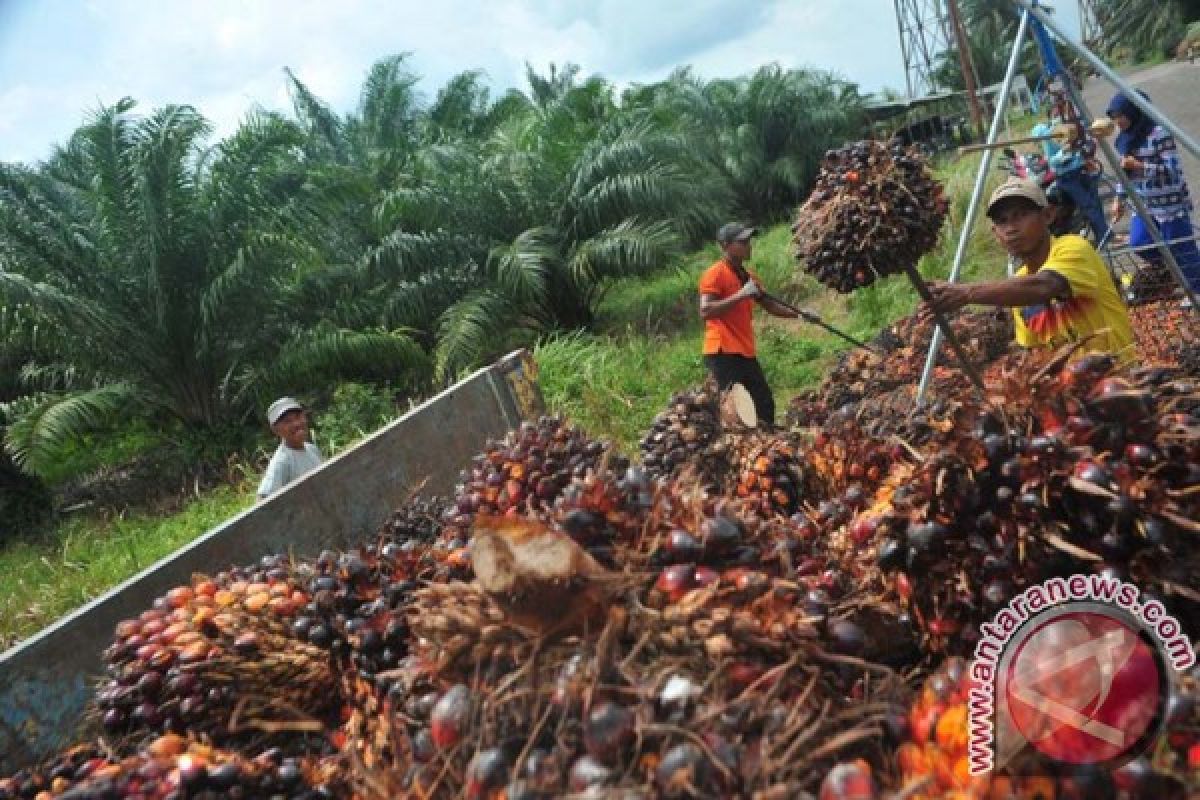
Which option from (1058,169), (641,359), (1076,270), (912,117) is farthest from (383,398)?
(912,117)

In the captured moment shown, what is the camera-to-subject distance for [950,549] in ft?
4.57

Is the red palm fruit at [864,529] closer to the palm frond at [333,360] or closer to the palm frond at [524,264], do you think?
the palm frond at [333,360]

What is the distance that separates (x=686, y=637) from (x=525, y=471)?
94 centimetres

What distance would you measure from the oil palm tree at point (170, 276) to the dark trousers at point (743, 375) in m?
6.01

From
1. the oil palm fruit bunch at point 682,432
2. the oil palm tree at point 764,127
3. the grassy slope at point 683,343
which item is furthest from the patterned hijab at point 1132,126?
the oil palm tree at point 764,127

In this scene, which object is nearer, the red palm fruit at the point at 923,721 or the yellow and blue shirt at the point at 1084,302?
the red palm fruit at the point at 923,721

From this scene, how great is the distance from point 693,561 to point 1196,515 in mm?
761

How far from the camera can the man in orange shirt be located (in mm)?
5543

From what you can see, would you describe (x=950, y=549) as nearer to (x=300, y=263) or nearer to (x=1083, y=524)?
(x=1083, y=524)

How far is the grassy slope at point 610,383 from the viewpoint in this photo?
704 cm

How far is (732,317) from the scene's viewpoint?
570 cm

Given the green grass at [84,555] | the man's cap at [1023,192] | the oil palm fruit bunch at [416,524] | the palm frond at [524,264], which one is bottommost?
the green grass at [84,555]

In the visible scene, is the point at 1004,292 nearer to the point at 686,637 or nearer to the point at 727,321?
the point at 686,637

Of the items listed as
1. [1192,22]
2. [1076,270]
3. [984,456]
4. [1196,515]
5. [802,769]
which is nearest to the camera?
[802,769]
